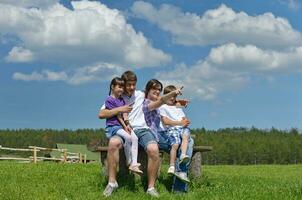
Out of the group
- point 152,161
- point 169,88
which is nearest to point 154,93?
point 169,88

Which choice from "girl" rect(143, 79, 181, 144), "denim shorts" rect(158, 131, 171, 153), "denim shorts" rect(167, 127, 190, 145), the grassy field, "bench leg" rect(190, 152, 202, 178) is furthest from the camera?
"bench leg" rect(190, 152, 202, 178)

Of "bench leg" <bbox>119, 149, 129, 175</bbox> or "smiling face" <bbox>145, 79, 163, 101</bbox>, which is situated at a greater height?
"smiling face" <bbox>145, 79, 163, 101</bbox>

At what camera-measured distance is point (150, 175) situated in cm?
894

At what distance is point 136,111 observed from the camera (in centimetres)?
944

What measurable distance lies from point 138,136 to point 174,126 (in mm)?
739

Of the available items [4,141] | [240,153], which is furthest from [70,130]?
[240,153]

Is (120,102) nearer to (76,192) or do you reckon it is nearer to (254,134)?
(76,192)

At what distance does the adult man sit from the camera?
8.92 metres

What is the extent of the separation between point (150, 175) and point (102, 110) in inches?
51.5

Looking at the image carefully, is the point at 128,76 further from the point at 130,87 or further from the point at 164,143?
the point at 164,143

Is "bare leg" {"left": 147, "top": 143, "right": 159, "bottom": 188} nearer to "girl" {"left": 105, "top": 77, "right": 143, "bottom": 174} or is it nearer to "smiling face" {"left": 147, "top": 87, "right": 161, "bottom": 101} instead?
"girl" {"left": 105, "top": 77, "right": 143, "bottom": 174}

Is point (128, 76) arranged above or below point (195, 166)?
above

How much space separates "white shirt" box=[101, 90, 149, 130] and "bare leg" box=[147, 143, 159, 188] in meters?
0.50

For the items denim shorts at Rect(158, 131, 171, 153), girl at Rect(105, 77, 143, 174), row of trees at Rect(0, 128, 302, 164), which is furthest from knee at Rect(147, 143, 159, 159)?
row of trees at Rect(0, 128, 302, 164)
